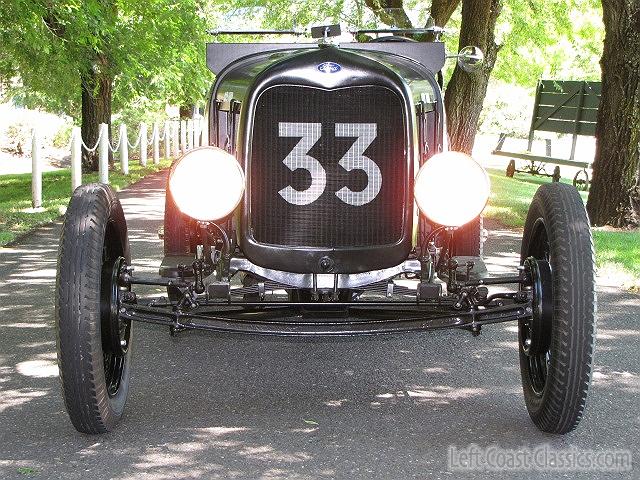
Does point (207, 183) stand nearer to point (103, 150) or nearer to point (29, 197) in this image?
point (103, 150)

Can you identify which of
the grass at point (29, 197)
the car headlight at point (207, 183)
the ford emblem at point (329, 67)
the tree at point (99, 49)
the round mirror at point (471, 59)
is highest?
the tree at point (99, 49)

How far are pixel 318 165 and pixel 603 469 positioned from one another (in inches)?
72.6

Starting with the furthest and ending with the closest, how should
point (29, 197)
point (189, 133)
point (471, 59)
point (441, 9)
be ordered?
point (189, 133), point (441, 9), point (29, 197), point (471, 59)

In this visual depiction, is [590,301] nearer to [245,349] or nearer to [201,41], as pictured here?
[245,349]

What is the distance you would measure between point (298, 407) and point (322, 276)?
2.07 feet

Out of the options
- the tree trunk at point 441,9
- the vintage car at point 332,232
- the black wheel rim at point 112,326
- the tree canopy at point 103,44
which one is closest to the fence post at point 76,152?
the tree canopy at point 103,44

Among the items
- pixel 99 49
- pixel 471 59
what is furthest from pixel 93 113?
pixel 471 59

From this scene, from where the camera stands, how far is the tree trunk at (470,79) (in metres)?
16.0

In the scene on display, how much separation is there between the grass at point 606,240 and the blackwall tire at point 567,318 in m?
4.16

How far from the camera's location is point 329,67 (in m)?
4.55

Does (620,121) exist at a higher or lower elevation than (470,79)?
lower

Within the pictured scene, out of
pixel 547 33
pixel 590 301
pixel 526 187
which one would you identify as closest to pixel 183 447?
pixel 590 301

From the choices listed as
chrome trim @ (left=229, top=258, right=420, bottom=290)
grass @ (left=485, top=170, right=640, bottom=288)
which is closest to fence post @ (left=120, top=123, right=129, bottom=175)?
grass @ (left=485, top=170, right=640, bottom=288)

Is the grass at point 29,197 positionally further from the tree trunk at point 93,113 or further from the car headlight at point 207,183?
the car headlight at point 207,183
